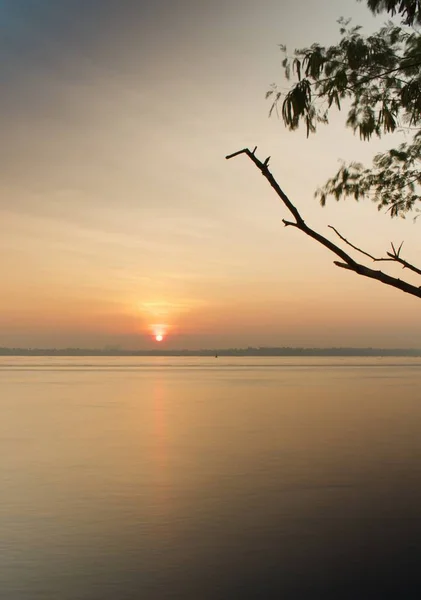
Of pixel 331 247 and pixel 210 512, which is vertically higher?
pixel 331 247

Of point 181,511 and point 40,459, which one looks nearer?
point 181,511

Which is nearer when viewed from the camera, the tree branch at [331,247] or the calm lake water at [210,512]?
the tree branch at [331,247]

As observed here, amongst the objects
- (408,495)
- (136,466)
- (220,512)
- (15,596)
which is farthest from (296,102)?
(136,466)

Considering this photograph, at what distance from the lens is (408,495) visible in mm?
18609

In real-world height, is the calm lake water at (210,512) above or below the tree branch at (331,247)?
below

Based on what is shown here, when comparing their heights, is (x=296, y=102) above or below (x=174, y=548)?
above

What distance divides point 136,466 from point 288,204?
2051 cm

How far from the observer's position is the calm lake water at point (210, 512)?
36.7 feet

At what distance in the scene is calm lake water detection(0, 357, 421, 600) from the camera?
1120 cm

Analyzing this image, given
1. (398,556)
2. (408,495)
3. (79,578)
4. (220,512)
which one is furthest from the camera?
(408,495)

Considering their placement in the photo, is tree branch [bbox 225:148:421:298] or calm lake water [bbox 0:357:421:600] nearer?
tree branch [bbox 225:148:421:298]

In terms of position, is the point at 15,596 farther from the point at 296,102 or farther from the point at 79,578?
the point at 296,102

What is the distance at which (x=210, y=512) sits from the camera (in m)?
16.5

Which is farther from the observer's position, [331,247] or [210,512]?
[210,512]
